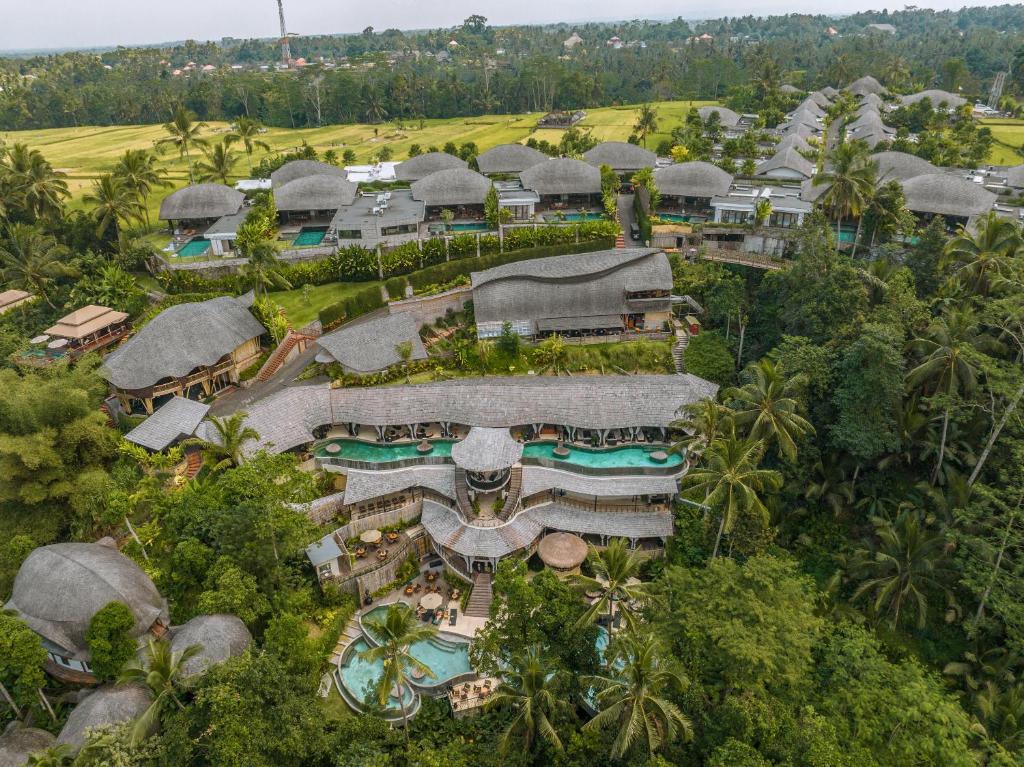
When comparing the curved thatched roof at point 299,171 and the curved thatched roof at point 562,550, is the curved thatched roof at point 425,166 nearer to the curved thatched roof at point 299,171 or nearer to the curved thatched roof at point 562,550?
the curved thatched roof at point 299,171

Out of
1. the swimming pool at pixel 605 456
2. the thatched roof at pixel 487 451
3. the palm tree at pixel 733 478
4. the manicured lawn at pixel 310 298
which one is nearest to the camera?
the palm tree at pixel 733 478

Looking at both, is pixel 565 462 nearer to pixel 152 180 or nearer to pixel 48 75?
pixel 152 180

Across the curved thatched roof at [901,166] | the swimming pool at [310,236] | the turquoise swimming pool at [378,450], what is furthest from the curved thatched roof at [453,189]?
the curved thatched roof at [901,166]

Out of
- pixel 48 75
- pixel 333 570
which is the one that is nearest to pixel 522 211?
pixel 333 570

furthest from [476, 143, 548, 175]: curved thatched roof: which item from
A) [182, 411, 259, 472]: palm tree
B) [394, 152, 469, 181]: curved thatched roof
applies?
[182, 411, 259, 472]: palm tree

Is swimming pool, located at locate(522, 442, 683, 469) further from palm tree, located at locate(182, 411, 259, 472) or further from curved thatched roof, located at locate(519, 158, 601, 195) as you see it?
curved thatched roof, located at locate(519, 158, 601, 195)

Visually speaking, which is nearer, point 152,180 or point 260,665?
point 260,665

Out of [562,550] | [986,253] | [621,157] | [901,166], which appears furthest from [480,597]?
[901,166]
